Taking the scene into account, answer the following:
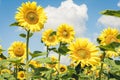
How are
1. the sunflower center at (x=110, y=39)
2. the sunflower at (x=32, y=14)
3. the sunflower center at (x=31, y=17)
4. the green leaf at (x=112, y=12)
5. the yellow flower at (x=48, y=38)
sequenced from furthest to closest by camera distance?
the yellow flower at (x=48, y=38) < the sunflower center at (x=110, y=39) < the sunflower center at (x=31, y=17) < the sunflower at (x=32, y=14) < the green leaf at (x=112, y=12)

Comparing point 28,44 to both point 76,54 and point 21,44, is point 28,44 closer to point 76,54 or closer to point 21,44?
point 76,54

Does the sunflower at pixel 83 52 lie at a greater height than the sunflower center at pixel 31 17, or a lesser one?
lesser

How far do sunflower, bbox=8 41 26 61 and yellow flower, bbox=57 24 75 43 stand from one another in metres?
1.86

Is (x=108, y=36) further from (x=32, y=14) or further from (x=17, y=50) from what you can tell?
(x=17, y=50)

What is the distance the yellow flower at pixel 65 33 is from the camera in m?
11.6

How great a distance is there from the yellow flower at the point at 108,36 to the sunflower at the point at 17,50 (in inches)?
102

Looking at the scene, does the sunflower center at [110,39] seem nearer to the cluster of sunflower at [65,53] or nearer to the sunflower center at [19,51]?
the cluster of sunflower at [65,53]

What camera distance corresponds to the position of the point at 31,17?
24.7 ft

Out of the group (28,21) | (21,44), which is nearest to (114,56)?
(28,21)

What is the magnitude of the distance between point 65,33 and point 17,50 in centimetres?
250

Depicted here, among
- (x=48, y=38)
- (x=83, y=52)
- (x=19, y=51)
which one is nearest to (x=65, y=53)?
(x=83, y=52)

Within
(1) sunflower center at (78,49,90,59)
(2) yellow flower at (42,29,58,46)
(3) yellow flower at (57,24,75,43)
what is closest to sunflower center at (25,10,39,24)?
(1) sunflower center at (78,49,90,59)

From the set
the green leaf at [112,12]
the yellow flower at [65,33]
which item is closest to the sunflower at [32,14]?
the green leaf at [112,12]

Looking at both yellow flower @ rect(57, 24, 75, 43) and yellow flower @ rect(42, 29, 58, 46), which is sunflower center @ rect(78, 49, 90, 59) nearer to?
yellow flower @ rect(57, 24, 75, 43)
